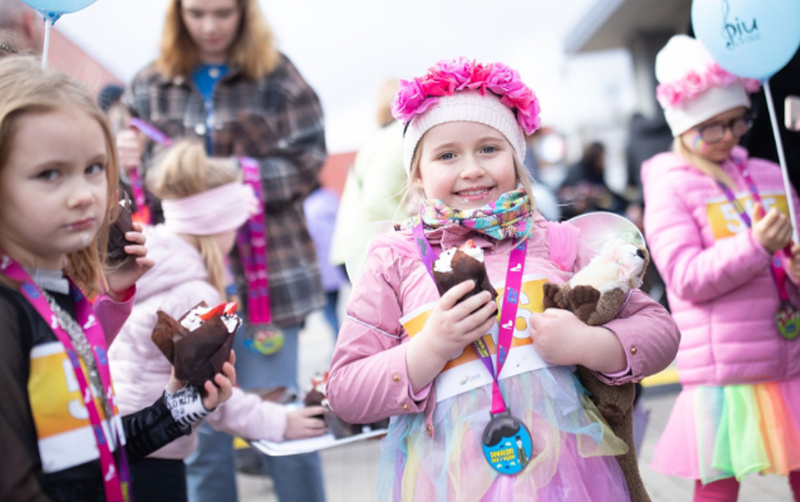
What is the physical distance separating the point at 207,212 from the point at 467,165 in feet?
4.08

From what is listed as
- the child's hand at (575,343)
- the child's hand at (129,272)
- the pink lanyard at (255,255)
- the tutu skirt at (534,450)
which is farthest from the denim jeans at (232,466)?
the child's hand at (575,343)

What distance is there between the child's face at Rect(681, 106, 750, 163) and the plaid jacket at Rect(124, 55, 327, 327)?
1.60m

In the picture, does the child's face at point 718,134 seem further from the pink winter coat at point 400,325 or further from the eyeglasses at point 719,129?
the pink winter coat at point 400,325

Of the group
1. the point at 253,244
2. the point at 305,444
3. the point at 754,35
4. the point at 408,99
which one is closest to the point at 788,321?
the point at 754,35

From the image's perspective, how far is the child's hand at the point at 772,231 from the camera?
253cm

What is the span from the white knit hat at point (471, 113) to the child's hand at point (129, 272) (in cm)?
81

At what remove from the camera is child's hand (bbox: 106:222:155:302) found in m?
1.97

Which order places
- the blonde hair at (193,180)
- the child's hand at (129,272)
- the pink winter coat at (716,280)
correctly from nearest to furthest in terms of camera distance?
the child's hand at (129,272) → the pink winter coat at (716,280) → the blonde hair at (193,180)

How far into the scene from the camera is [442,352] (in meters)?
1.76

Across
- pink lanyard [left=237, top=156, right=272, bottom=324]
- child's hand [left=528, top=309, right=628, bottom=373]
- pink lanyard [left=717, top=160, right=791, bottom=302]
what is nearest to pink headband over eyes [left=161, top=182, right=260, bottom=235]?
pink lanyard [left=237, top=156, right=272, bottom=324]

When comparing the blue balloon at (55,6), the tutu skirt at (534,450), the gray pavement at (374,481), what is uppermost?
the blue balloon at (55,6)

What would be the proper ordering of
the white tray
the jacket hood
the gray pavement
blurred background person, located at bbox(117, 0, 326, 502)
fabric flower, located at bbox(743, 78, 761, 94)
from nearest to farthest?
the white tray < the jacket hood < fabric flower, located at bbox(743, 78, 761, 94) < blurred background person, located at bbox(117, 0, 326, 502) < the gray pavement

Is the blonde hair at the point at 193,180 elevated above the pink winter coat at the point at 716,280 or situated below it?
above

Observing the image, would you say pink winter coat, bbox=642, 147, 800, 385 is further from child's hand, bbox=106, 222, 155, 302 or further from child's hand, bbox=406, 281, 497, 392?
child's hand, bbox=106, 222, 155, 302
